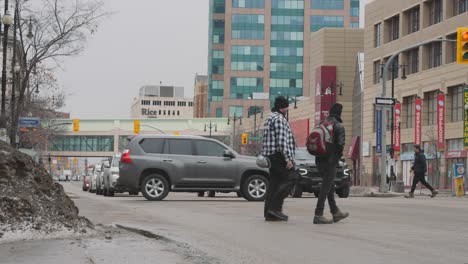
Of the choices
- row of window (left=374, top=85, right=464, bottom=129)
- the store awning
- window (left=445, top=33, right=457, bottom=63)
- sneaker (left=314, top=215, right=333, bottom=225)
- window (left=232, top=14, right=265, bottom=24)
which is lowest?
sneaker (left=314, top=215, right=333, bottom=225)

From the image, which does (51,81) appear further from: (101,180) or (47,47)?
(101,180)

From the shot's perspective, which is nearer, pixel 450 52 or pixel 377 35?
pixel 450 52

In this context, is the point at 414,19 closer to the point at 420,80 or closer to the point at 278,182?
the point at 420,80

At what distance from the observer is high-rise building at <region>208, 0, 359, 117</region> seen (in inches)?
5659

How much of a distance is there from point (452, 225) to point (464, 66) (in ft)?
159

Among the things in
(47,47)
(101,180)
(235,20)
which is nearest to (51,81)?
(47,47)

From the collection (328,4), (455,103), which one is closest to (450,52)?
(455,103)

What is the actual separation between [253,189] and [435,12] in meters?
45.8

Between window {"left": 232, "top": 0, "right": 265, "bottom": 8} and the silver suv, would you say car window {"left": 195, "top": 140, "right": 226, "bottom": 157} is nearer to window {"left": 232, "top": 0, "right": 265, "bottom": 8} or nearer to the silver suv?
the silver suv

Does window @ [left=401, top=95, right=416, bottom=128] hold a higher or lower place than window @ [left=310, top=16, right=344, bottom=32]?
lower

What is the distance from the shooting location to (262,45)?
14462cm

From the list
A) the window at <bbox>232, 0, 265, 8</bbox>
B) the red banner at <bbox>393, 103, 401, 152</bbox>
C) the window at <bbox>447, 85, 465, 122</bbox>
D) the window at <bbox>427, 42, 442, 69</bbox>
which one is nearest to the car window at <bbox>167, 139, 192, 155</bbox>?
the window at <bbox>447, 85, 465, 122</bbox>

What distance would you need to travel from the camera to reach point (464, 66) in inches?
2318

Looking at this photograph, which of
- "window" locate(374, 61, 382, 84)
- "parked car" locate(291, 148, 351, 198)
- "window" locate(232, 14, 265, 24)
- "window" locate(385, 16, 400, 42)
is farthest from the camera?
"window" locate(232, 14, 265, 24)
